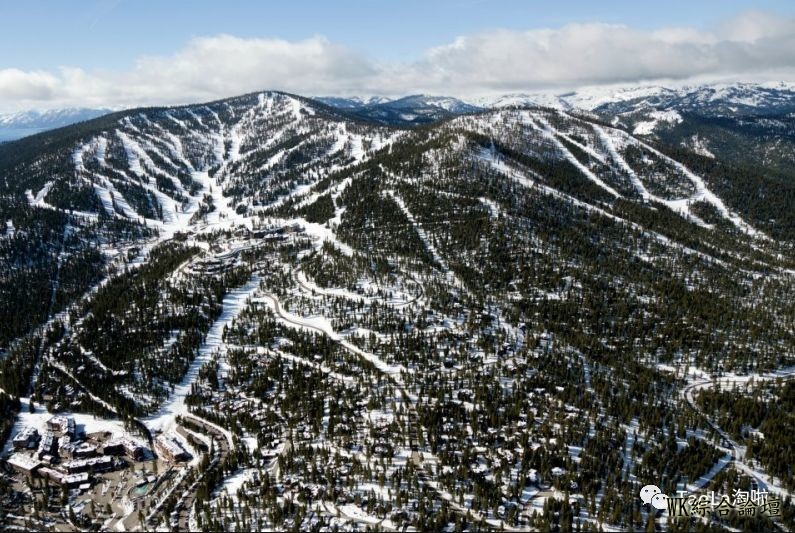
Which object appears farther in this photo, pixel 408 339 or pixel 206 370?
pixel 408 339

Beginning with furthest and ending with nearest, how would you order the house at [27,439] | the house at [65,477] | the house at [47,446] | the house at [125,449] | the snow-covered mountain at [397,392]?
the house at [27,439]
the house at [47,446]
the house at [125,449]
the house at [65,477]
the snow-covered mountain at [397,392]

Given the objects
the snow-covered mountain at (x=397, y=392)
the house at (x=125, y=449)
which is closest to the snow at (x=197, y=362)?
the snow-covered mountain at (x=397, y=392)

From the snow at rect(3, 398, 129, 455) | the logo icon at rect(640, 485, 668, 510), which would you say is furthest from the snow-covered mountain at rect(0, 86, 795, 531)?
the logo icon at rect(640, 485, 668, 510)

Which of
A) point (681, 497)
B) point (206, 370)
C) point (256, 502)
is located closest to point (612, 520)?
point (681, 497)

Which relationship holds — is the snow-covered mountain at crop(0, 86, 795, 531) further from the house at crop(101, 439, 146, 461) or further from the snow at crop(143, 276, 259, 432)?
the house at crop(101, 439, 146, 461)

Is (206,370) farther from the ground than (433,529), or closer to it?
farther from the ground

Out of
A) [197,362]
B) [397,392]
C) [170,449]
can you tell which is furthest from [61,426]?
[397,392]

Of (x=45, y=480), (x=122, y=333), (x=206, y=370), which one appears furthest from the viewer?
(x=122, y=333)

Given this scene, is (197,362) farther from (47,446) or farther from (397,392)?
(397,392)

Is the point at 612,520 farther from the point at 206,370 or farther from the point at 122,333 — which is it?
the point at 122,333

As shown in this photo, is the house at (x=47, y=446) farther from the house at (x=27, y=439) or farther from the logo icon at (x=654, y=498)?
the logo icon at (x=654, y=498)

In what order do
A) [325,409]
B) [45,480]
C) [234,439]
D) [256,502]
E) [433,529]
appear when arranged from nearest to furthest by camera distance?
[433,529] < [256,502] < [45,480] < [234,439] < [325,409]
